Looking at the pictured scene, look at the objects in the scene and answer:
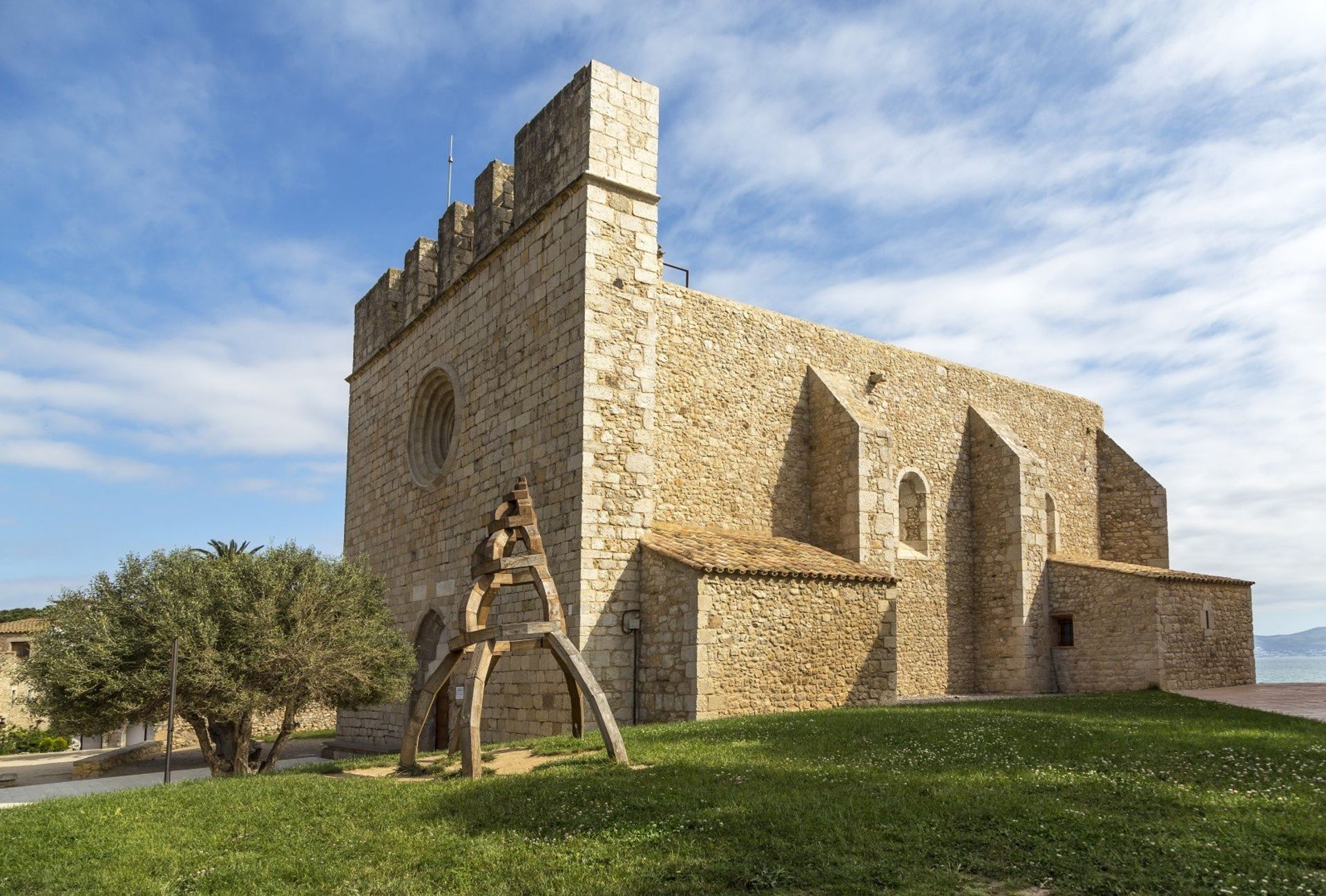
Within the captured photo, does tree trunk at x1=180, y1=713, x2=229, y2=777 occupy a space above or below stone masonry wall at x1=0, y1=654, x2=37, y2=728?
above

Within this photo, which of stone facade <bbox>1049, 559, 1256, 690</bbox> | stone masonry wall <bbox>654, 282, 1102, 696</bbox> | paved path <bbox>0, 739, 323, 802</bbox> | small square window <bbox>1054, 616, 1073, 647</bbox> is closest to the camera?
stone masonry wall <bbox>654, 282, 1102, 696</bbox>

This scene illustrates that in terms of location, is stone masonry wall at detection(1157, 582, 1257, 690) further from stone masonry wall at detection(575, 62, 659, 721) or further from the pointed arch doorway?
the pointed arch doorway

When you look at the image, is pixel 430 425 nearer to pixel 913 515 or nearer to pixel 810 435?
pixel 810 435

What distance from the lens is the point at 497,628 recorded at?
930cm

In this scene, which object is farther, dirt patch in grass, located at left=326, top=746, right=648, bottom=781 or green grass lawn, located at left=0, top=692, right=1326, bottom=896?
dirt patch in grass, located at left=326, top=746, right=648, bottom=781

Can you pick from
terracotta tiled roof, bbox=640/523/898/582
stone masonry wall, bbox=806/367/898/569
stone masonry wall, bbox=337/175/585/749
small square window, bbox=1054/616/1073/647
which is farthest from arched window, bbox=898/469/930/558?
Result: stone masonry wall, bbox=337/175/585/749

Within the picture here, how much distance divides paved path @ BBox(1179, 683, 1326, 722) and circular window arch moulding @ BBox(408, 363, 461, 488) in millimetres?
13864

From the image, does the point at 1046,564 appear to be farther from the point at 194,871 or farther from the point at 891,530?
the point at 194,871

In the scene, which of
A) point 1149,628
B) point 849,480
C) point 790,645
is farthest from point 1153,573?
point 790,645

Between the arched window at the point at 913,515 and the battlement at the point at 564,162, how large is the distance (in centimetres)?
855

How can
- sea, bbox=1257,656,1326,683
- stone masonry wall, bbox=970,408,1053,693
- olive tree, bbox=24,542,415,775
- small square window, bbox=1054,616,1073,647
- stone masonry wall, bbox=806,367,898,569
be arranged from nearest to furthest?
olive tree, bbox=24,542,415,775 → stone masonry wall, bbox=806,367,898,569 → stone masonry wall, bbox=970,408,1053,693 → small square window, bbox=1054,616,1073,647 → sea, bbox=1257,656,1326,683

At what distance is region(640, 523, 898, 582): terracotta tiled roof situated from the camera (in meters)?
12.8

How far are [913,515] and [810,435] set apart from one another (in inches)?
139

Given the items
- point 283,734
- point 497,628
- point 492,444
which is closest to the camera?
point 497,628
